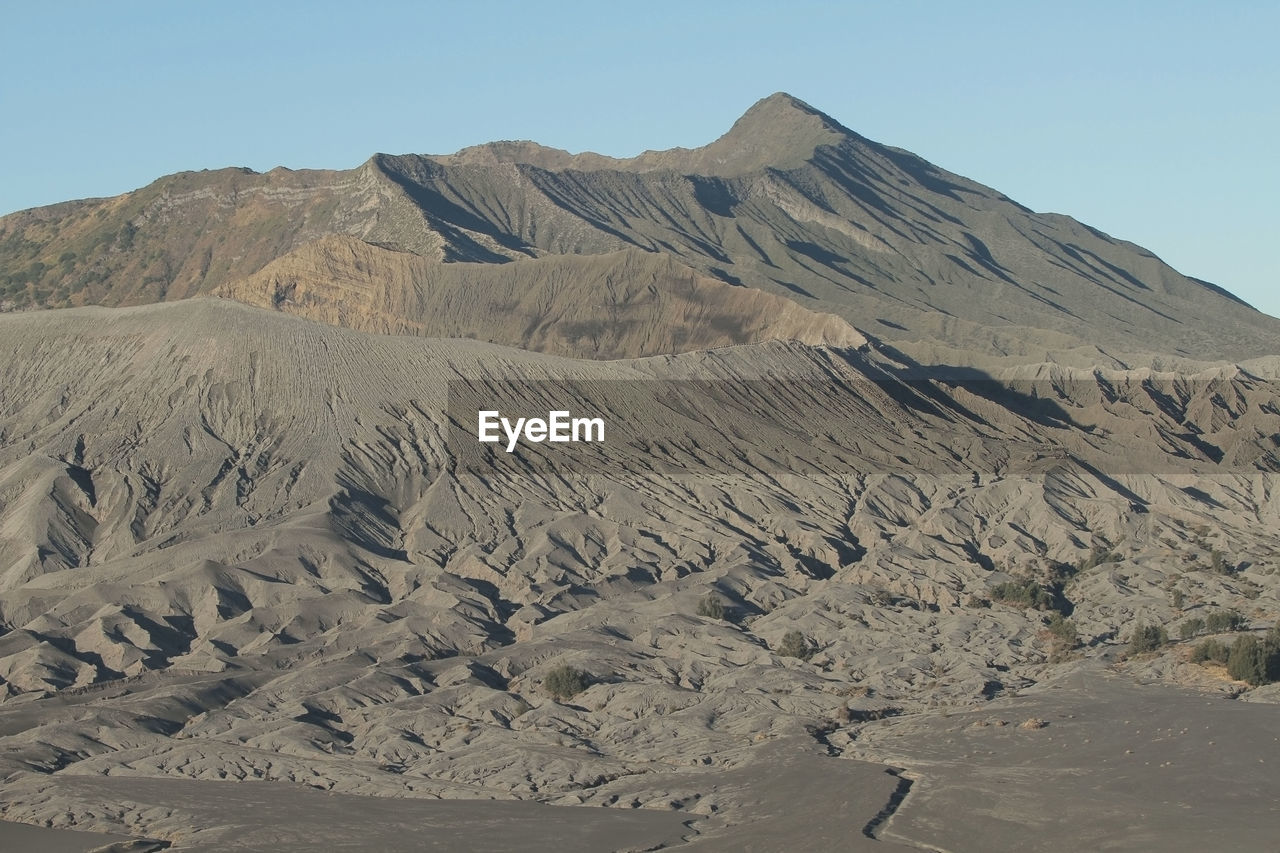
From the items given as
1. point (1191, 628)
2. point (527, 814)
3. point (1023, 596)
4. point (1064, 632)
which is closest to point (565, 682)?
point (527, 814)

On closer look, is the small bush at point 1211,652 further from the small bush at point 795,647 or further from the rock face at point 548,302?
the rock face at point 548,302

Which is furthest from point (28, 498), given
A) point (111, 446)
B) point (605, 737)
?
point (605, 737)

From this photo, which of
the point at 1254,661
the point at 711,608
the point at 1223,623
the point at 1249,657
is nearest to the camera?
the point at 1254,661

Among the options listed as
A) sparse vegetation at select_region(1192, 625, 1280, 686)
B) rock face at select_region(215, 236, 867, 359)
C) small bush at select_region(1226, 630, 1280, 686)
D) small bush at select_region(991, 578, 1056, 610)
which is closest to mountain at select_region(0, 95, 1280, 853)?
small bush at select_region(991, 578, 1056, 610)

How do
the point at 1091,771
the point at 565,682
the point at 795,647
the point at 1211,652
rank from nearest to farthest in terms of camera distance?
the point at 1091,771 < the point at 1211,652 < the point at 565,682 < the point at 795,647

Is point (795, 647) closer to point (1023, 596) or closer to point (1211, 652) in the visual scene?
point (1023, 596)

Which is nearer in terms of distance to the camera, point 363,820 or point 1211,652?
point 363,820

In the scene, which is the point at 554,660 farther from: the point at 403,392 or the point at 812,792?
the point at 403,392

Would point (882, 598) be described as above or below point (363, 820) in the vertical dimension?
above
